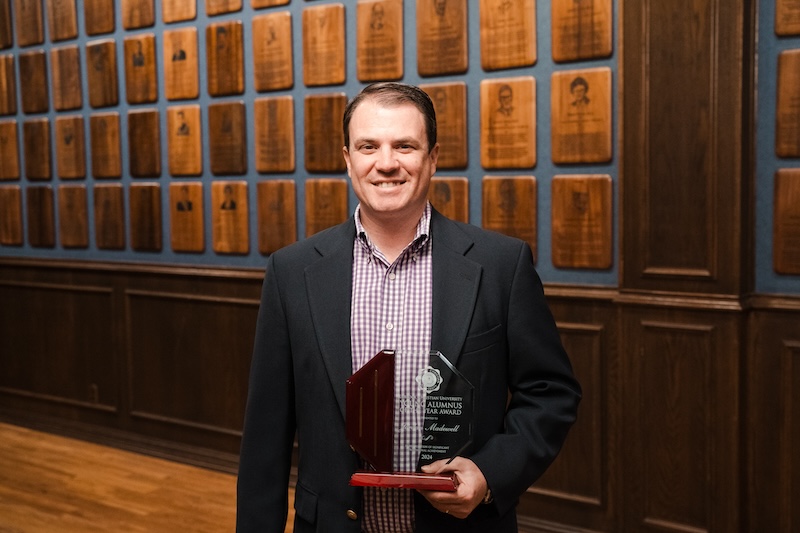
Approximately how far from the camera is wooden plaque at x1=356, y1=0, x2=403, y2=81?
4371 mm

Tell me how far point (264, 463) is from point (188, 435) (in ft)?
12.1

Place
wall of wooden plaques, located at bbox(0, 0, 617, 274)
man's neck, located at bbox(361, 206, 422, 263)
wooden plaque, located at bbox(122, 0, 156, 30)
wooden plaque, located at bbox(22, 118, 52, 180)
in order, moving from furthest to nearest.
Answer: wooden plaque, located at bbox(22, 118, 52, 180), wooden plaque, located at bbox(122, 0, 156, 30), wall of wooden plaques, located at bbox(0, 0, 617, 274), man's neck, located at bbox(361, 206, 422, 263)

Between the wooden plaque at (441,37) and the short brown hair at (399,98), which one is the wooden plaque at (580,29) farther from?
the short brown hair at (399,98)

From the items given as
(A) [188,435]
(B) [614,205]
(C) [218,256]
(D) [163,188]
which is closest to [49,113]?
(D) [163,188]

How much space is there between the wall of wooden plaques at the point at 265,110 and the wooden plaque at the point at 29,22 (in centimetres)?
1

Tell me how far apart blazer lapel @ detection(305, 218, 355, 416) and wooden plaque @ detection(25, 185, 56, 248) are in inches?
183

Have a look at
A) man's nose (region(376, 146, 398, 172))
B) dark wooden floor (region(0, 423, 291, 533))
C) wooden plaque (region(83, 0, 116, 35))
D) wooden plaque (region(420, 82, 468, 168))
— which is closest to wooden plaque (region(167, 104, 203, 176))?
wooden plaque (region(83, 0, 116, 35))

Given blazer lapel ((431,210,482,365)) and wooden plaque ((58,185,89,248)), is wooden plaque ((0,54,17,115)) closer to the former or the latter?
wooden plaque ((58,185,89,248))

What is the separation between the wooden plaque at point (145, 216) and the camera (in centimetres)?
545

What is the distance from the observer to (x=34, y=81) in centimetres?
596

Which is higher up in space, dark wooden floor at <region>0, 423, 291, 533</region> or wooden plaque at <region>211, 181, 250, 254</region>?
wooden plaque at <region>211, 181, 250, 254</region>

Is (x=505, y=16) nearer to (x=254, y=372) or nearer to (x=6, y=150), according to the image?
(x=254, y=372)

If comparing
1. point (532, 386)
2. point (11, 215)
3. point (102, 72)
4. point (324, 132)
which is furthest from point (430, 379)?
point (11, 215)

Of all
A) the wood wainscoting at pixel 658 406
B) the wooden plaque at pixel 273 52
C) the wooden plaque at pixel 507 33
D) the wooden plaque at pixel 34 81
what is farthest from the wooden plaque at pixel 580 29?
the wooden plaque at pixel 34 81
